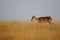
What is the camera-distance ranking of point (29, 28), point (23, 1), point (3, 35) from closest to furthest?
point (3, 35), point (29, 28), point (23, 1)

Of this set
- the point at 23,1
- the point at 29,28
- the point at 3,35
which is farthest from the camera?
the point at 23,1

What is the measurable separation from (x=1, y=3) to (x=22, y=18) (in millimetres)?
597

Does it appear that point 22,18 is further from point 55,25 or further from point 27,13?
point 55,25

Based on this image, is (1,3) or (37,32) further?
(1,3)

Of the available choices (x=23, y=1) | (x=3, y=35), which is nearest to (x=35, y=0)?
(x=23, y=1)

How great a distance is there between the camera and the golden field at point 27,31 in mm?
2600

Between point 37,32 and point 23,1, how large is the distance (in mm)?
831

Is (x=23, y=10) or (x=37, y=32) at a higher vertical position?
(x=23, y=10)

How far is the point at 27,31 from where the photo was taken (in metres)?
A: 2.84

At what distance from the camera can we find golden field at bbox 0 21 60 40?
2600 mm

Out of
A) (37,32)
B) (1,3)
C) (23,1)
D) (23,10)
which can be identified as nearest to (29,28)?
(37,32)

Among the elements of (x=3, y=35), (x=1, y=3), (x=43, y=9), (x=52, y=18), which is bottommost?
(x=3, y=35)

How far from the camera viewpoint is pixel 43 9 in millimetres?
3109

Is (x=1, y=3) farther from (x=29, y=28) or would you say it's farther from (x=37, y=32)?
(x=37, y=32)
